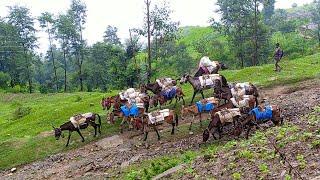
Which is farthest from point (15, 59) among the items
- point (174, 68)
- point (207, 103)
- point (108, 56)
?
point (207, 103)

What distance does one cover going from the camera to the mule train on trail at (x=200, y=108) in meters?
19.2

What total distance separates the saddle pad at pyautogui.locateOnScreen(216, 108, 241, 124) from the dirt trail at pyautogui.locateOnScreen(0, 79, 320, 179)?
1.71 meters

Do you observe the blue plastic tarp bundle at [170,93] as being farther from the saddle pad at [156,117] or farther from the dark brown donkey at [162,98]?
the saddle pad at [156,117]

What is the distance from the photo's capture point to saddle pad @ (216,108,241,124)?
1947 centimetres

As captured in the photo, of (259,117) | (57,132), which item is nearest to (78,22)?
(57,132)

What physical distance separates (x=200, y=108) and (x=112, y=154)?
4.91 metres

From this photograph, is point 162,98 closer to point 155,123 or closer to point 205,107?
point 155,123

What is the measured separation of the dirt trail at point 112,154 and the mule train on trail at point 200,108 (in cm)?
89

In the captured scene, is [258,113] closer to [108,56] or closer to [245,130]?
[245,130]

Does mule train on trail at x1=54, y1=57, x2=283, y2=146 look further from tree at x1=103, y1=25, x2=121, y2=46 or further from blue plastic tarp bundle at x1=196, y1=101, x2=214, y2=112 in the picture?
tree at x1=103, y1=25, x2=121, y2=46

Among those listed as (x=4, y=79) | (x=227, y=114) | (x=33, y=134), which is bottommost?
(x=33, y=134)

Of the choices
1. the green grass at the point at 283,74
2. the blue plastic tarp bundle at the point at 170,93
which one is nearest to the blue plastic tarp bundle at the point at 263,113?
the blue plastic tarp bundle at the point at 170,93

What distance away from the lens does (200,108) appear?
72.4 ft

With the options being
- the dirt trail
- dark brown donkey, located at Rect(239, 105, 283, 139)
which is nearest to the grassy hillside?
the dirt trail
